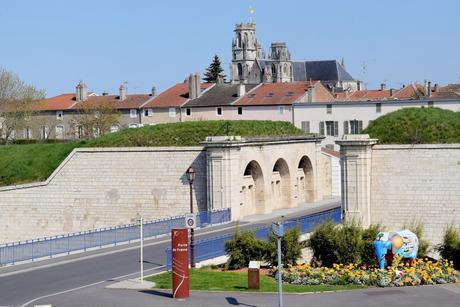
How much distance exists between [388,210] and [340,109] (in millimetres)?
26889

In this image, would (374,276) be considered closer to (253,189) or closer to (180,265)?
(180,265)

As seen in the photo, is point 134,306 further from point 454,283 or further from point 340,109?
point 340,109

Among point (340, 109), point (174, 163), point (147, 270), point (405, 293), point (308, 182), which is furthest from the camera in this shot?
point (340, 109)

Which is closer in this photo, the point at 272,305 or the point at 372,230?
the point at 272,305

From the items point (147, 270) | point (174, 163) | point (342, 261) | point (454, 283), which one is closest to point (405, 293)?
point (454, 283)

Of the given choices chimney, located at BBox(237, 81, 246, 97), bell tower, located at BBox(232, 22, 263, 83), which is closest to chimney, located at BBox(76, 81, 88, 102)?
chimney, located at BBox(237, 81, 246, 97)

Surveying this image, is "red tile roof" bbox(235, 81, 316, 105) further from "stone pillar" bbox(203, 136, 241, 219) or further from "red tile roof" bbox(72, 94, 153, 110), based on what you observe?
"stone pillar" bbox(203, 136, 241, 219)

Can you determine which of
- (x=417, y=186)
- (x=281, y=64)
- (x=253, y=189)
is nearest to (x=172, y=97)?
(x=253, y=189)

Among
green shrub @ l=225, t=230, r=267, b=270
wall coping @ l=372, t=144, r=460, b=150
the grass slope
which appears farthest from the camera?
the grass slope

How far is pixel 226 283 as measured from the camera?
83.8 ft

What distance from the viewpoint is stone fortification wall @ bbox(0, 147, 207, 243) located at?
46.6m

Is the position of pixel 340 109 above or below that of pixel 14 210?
above

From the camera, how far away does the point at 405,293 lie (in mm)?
24266

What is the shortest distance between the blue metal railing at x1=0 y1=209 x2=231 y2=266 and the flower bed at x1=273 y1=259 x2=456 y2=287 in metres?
9.54
